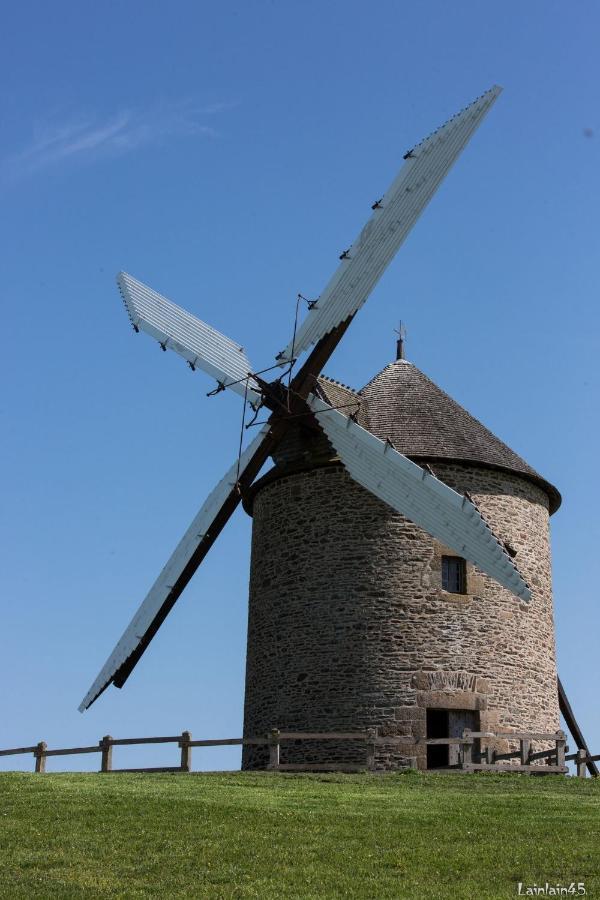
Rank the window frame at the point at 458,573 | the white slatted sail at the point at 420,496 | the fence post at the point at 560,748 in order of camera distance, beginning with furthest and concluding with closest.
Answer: the window frame at the point at 458,573
the fence post at the point at 560,748
the white slatted sail at the point at 420,496

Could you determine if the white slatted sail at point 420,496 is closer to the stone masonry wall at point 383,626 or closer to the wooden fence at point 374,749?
the stone masonry wall at point 383,626

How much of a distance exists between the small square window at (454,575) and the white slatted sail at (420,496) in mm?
1613

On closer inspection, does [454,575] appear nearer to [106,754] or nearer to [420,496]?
[420,496]

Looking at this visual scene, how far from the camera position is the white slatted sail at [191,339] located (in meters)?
23.4

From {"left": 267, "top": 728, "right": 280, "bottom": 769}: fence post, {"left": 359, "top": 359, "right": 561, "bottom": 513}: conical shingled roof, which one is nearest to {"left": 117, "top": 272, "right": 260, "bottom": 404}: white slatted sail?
{"left": 359, "top": 359, "right": 561, "bottom": 513}: conical shingled roof

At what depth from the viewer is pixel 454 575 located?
2247 cm

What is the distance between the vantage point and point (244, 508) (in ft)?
84.7

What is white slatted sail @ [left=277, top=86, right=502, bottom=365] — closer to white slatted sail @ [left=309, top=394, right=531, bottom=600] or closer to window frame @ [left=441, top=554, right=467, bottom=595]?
white slatted sail @ [left=309, top=394, right=531, bottom=600]

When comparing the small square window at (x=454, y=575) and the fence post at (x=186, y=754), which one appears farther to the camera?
the small square window at (x=454, y=575)

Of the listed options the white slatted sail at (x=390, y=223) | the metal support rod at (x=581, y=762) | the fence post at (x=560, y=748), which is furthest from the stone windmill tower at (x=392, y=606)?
the white slatted sail at (x=390, y=223)

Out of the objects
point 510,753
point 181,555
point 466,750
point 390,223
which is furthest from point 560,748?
point 390,223

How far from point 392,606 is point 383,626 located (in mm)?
386

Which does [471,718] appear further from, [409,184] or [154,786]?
[409,184]

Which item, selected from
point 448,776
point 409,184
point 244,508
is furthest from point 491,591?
point 409,184
